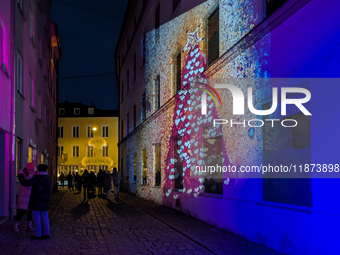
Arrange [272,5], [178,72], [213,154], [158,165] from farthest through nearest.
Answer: [158,165], [178,72], [213,154], [272,5]

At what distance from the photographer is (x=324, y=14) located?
21.2 feet

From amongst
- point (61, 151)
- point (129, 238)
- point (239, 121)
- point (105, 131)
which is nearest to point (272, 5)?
point (239, 121)

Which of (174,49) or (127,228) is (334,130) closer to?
(127,228)

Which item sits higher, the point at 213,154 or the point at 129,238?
the point at 213,154

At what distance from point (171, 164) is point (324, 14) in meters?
10.2

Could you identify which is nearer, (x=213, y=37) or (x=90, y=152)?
(x=213, y=37)

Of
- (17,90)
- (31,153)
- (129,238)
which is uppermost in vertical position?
(17,90)

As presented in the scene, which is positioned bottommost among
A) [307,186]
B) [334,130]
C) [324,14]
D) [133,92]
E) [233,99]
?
[307,186]

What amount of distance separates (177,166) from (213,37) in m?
5.36

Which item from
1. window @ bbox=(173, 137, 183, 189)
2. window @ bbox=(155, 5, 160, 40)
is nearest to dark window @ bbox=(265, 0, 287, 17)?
window @ bbox=(173, 137, 183, 189)

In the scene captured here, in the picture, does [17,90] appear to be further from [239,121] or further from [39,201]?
[239,121]

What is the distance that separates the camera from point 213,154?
37.6 feet

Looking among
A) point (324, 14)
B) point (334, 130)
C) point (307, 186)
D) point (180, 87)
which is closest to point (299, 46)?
point (324, 14)

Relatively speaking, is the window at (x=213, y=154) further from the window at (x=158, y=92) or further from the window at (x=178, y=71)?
the window at (x=158, y=92)
